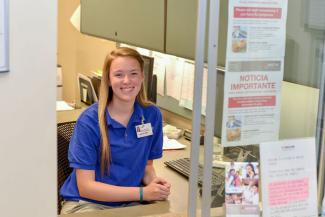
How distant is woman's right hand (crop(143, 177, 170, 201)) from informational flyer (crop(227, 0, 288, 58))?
1021 mm

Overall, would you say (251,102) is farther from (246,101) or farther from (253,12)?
(253,12)

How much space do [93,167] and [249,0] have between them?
1.23 meters

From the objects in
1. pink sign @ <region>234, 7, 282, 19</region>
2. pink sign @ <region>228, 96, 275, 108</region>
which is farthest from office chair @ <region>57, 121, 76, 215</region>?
pink sign @ <region>234, 7, 282, 19</region>

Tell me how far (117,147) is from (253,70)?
3.70 ft

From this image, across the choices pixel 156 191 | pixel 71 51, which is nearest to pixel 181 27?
pixel 156 191

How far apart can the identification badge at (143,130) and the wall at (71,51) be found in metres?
2.66

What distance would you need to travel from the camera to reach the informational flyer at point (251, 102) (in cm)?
138

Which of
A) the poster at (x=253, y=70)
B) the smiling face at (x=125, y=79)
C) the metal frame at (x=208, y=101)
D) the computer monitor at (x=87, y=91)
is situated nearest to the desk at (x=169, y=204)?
the metal frame at (x=208, y=101)

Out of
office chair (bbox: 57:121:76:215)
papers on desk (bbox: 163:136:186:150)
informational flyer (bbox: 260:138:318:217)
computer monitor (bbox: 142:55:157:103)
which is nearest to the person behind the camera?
informational flyer (bbox: 260:138:318:217)

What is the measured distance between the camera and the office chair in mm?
2726

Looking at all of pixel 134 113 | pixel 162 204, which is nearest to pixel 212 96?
pixel 162 204

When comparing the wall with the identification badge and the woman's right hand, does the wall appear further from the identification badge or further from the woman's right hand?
the woman's right hand

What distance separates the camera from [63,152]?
284 cm

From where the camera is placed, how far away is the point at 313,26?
1493 mm
